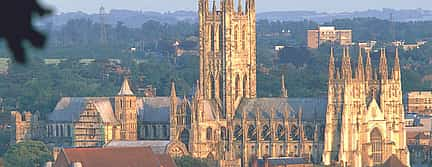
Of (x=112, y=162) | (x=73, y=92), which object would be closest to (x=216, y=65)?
(x=112, y=162)

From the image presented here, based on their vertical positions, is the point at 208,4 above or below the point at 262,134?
above

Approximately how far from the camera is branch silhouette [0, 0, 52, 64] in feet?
12.8

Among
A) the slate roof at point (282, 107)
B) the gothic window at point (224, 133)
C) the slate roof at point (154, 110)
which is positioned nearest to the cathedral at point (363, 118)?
the slate roof at point (282, 107)

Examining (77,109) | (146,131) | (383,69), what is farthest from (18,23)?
(77,109)

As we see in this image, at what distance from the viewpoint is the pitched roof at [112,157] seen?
5562cm

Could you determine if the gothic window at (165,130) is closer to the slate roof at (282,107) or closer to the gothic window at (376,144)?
the slate roof at (282,107)

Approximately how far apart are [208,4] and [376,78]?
7251 millimetres

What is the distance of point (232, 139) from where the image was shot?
213 ft

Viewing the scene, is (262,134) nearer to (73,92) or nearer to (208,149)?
(208,149)

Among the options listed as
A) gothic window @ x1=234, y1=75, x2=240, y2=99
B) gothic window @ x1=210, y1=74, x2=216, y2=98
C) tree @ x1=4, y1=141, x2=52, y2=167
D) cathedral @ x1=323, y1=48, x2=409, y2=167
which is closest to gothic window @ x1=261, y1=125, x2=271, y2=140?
gothic window @ x1=234, y1=75, x2=240, y2=99

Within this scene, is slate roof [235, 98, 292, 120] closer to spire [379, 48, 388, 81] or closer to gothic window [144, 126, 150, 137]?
spire [379, 48, 388, 81]

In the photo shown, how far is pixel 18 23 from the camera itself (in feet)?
12.9

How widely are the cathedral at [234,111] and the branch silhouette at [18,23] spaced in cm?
5831

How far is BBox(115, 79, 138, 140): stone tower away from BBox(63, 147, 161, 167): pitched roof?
9.49 metres
